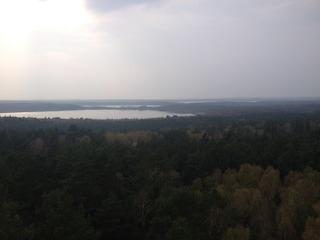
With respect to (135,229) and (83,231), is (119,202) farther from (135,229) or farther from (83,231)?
(83,231)

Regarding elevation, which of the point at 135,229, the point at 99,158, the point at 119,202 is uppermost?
the point at 99,158

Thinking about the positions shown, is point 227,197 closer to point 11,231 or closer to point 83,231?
point 83,231

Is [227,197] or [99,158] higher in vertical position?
[99,158]

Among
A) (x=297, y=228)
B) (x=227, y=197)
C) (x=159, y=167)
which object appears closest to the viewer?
Result: (x=297, y=228)

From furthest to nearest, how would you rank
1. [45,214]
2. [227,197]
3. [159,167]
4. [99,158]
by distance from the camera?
[159,167]
[99,158]
[227,197]
[45,214]

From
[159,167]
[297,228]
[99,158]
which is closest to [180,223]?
[297,228]

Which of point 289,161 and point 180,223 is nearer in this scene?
point 180,223

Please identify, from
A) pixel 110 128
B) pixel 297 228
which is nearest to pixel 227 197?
pixel 297 228
